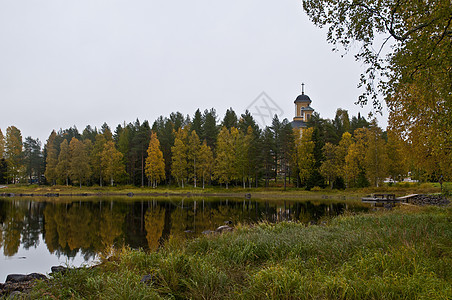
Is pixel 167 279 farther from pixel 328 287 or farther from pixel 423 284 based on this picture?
pixel 423 284

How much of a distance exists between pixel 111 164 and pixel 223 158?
71.7ft

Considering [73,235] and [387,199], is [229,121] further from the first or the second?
[73,235]

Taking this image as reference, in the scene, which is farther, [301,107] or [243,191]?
[301,107]

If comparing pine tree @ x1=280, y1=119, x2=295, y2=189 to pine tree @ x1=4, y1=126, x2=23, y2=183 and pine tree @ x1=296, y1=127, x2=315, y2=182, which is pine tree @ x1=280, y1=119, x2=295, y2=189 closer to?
pine tree @ x1=296, y1=127, x2=315, y2=182

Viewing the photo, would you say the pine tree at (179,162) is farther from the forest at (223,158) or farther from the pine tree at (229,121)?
the pine tree at (229,121)

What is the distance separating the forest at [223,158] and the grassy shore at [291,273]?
39978 millimetres

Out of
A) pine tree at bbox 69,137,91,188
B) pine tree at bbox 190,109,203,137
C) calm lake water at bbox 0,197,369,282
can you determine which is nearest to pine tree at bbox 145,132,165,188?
pine tree at bbox 190,109,203,137

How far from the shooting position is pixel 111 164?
56.1 meters

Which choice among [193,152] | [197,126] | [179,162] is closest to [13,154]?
[179,162]

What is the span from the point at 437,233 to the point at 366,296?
5.51 metres

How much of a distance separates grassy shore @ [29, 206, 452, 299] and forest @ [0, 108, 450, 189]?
40.0m

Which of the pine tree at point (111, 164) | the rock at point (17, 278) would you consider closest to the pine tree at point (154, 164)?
the pine tree at point (111, 164)

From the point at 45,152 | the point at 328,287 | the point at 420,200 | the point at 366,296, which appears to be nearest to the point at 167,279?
the point at 328,287

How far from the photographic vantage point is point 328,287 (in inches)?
192
